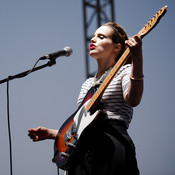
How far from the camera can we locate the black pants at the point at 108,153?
1142 millimetres

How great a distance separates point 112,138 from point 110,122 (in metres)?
0.09

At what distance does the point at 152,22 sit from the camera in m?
1.18

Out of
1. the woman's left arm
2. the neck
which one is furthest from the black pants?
the neck

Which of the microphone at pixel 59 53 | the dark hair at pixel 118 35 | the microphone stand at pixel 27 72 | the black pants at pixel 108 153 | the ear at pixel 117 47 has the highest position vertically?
the dark hair at pixel 118 35

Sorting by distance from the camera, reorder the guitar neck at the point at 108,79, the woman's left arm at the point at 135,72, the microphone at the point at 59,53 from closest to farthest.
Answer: the woman's left arm at the point at 135,72
the guitar neck at the point at 108,79
the microphone at the point at 59,53

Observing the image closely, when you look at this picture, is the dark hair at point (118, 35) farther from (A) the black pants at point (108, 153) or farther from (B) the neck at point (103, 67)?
(A) the black pants at point (108, 153)

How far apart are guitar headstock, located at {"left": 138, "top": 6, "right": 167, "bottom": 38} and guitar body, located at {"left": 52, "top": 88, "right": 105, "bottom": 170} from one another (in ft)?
1.40

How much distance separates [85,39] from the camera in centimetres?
457

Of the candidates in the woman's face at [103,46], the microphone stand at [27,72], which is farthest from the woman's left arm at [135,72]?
the microphone stand at [27,72]

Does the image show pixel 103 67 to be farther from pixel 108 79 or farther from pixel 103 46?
pixel 108 79

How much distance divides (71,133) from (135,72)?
0.56m

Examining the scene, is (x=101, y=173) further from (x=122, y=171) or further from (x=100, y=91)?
(x=100, y=91)

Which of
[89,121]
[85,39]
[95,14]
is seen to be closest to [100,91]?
[89,121]

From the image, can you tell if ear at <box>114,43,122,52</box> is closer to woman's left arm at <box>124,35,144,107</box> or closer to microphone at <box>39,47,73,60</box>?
microphone at <box>39,47,73,60</box>
